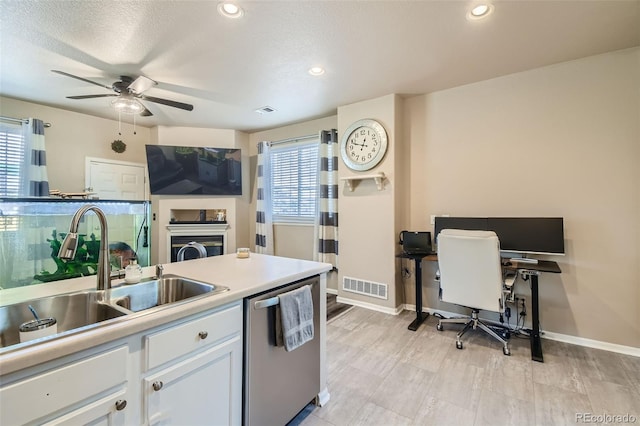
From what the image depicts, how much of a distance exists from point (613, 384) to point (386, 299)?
193 cm

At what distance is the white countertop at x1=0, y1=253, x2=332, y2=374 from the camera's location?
770 millimetres

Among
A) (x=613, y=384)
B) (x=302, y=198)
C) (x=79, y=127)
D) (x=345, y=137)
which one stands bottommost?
(x=613, y=384)

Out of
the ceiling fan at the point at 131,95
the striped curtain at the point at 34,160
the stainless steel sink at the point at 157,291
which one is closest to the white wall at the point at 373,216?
the ceiling fan at the point at 131,95

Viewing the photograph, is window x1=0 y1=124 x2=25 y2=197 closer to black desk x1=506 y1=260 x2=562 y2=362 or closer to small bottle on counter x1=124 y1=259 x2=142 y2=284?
small bottle on counter x1=124 y1=259 x2=142 y2=284

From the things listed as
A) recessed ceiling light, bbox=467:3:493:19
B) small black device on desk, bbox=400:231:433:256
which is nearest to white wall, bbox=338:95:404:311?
small black device on desk, bbox=400:231:433:256

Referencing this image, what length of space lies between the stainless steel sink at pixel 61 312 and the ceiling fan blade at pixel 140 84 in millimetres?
2326

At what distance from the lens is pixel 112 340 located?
917 mm

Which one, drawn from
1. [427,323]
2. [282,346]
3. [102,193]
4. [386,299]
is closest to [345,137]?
[386,299]

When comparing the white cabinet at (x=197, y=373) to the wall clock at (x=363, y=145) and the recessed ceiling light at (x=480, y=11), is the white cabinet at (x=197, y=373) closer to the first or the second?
the recessed ceiling light at (x=480, y=11)

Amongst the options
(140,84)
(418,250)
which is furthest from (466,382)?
(140,84)

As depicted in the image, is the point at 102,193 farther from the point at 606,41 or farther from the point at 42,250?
the point at 606,41

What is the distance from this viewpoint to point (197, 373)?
3.85 feet

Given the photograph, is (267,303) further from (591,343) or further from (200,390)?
(591,343)

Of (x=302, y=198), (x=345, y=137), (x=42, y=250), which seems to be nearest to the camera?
(x=42, y=250)
